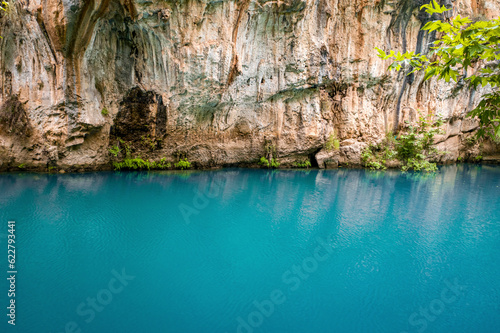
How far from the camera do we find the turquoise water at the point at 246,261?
3.44 m

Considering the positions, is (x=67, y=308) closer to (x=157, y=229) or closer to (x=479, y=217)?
(x=157, y=229)

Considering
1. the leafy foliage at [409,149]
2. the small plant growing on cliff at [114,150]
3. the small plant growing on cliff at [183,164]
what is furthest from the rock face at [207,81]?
the leafy foliage at [409,149]

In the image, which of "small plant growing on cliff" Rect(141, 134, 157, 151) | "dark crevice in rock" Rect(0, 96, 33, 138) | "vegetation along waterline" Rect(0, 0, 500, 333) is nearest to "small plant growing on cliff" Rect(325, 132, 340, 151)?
"vegetation along waterline" Rect(0, 0, 500, 333)

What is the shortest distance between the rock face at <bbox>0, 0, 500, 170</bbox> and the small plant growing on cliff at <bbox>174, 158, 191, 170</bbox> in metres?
0.30

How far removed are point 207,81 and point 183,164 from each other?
12.8ft

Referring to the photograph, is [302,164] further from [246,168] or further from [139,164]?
[139,164]

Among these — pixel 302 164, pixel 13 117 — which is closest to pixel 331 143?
pixel 302 164

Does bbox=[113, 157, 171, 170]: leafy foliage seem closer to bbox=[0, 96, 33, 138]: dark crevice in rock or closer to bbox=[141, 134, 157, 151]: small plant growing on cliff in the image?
bbox=[141, 134, 157, 151]: small plant growing on cliff

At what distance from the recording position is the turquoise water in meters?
3.44

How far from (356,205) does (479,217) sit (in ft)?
9.69

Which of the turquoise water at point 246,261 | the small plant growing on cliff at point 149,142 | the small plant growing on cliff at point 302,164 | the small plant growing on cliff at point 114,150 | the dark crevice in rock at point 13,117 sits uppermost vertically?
the dark crevice in rock at point 13,117

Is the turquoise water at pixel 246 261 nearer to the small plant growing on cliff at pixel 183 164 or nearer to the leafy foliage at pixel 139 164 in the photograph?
the leafy foliage at pixel 139 164

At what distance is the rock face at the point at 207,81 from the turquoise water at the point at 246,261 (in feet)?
9.43

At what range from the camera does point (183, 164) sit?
44.6 feet
